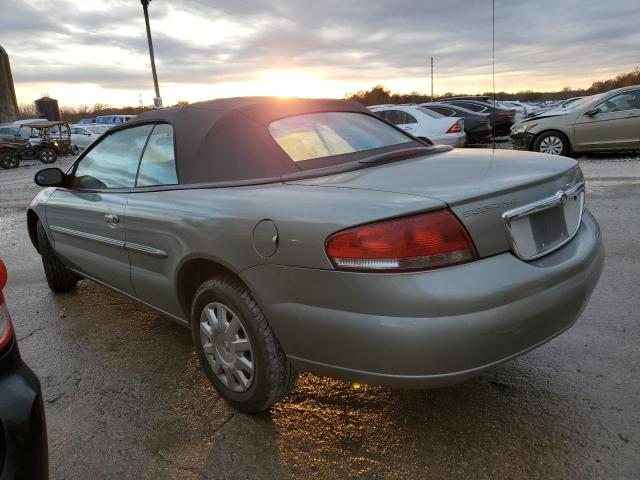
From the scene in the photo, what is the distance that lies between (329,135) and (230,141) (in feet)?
1.89

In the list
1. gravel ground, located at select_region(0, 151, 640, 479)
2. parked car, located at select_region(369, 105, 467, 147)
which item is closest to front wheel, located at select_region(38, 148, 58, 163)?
parked car, located at select_region(369, 105, 467, 147)

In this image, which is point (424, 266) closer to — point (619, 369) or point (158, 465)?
point (158, 465)

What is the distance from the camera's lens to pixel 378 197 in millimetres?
1928

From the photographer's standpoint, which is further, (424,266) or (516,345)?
(516,345)

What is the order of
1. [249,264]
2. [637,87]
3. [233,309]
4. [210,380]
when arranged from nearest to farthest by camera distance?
[249,264], [233,309], [210,380], [637,87]

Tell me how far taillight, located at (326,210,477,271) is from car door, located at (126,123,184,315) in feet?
3.57

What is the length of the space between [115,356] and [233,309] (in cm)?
135

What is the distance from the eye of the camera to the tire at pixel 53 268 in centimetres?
423

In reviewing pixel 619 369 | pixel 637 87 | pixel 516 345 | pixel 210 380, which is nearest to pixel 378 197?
pixel 516 345

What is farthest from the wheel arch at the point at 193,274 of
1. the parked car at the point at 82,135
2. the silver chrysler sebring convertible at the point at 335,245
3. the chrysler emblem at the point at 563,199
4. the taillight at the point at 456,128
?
the parked car at the point at 82,135

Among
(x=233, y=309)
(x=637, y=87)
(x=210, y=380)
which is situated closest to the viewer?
(x=233, y=309)

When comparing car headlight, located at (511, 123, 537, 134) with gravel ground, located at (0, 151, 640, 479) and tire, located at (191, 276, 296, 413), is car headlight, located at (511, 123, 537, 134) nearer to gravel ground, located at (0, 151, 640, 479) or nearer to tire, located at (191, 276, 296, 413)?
gravel ground, located at (0, 151, 640, 479)

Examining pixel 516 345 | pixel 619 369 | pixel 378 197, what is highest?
pixel 378 197

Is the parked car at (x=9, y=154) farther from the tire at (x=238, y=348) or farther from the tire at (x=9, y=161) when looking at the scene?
the tire at (x=238, y=348)
